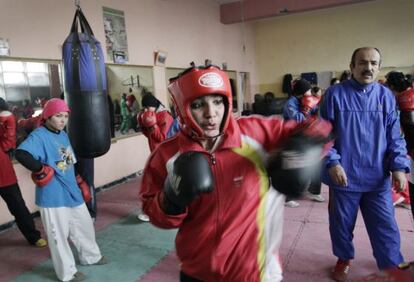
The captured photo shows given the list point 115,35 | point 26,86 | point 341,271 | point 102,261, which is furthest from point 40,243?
point 115,35

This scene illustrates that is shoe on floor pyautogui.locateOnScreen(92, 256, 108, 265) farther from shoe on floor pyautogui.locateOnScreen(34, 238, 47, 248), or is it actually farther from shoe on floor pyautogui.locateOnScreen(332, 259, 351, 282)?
shoe on floor pyautogui.locateOnScreen(332, 259, 351, 282)

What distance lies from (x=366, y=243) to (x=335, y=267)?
0.65 metres

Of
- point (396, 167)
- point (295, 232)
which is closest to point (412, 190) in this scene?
point (396, 167)

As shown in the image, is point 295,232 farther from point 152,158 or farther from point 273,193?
point 152,158

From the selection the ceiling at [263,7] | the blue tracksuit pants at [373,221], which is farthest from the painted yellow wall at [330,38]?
the blue tracksuit pants at [373,221]

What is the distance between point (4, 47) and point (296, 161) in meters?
3.69

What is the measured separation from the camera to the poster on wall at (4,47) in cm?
366

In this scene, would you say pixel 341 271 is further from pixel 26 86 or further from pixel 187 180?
pixel 26 86

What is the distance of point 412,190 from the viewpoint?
254cm

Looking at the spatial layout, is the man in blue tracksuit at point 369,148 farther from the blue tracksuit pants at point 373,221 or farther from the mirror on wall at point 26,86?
the mirror on wall at point 26,86

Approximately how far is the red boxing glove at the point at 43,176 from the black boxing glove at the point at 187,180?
1.62 m

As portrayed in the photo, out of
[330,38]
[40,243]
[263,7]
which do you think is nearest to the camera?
[40,243]

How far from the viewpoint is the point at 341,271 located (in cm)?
243

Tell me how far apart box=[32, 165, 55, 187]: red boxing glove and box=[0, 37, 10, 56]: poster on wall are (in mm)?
1934
